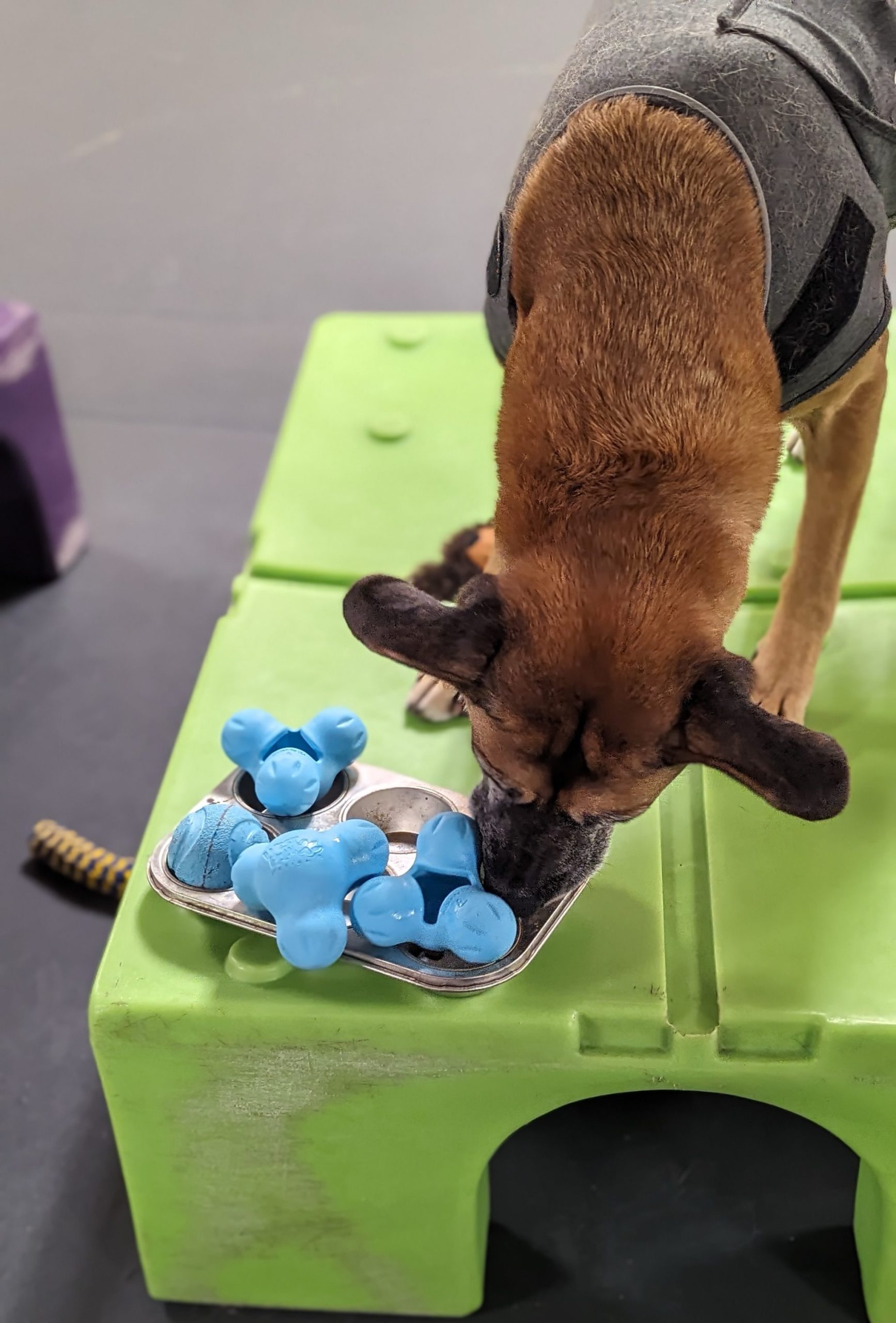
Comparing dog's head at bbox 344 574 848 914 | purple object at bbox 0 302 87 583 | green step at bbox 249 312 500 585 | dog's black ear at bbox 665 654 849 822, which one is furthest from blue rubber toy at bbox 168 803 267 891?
purple object at bbox 0 302 87 583

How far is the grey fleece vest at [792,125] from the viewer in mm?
1564

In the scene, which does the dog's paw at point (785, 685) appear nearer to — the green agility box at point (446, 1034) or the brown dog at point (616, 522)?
the green agility box at point (446, 1034)

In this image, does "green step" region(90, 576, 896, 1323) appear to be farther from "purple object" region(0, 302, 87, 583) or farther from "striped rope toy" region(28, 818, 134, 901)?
"purple object" region(0, 302, 87, 583)

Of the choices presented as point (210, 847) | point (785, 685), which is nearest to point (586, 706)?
point (210, 847)

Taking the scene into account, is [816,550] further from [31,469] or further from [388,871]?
[31,469]

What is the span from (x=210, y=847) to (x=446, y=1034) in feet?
1.36

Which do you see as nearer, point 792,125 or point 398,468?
point 792,125

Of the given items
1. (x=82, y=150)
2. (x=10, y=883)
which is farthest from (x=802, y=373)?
(x=82, y=150)

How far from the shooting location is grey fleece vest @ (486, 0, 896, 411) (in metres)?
1.56

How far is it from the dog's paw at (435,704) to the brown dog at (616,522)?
19.3 inches

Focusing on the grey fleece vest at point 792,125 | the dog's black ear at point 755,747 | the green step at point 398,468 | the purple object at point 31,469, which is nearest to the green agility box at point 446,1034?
the green step at point 398,468

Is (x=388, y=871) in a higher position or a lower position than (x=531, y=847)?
lower

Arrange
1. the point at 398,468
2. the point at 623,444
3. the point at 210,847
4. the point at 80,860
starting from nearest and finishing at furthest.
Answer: the point at 623,444
the point at 210,847
the point at 80,860
the point at 398,468

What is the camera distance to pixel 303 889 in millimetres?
1567
